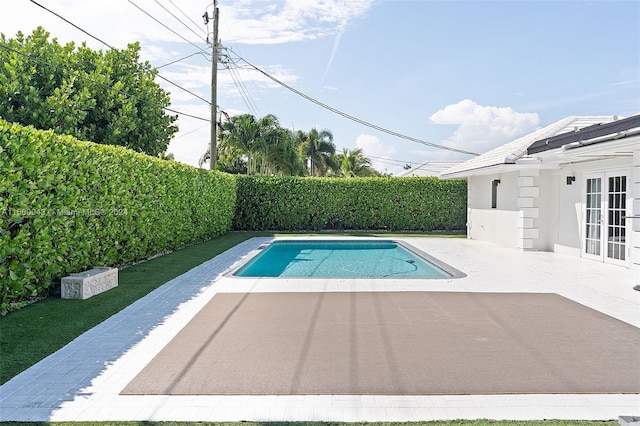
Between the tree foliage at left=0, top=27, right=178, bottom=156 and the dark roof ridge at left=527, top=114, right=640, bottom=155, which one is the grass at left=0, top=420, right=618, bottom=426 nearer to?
the dark roof ridge at left=527, top=114, right=640, bottom=155

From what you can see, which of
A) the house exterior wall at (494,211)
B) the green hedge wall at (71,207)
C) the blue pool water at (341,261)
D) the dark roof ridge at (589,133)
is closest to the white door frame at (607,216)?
the dark roof ridge at (589,133)

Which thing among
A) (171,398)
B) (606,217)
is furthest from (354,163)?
(171,398)

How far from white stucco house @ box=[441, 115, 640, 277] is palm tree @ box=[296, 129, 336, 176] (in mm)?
25557

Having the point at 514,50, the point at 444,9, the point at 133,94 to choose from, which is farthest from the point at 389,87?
the point at 133,94

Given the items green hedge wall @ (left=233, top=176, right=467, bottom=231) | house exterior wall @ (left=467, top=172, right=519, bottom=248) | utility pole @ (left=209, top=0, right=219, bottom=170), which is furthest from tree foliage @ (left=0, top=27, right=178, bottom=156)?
house exterior wall @ (left=467, top=172, right=519, bottom=248)

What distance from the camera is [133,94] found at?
1891 cm

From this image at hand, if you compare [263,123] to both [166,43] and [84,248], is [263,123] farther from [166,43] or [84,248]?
[84,248]

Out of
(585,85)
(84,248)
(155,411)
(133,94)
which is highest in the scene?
(585,85)

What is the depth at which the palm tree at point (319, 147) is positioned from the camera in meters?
43.3

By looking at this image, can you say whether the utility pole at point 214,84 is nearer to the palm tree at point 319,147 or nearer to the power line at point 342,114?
the power line at point 342,114

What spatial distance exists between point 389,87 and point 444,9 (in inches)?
405

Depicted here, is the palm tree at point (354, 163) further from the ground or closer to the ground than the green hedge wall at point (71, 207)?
further from the ground

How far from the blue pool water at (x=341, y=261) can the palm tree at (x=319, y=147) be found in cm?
2542

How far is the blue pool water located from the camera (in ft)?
37.9
